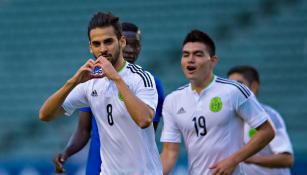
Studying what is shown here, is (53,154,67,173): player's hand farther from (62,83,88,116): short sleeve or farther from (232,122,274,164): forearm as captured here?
(232,122,274,164): forearm

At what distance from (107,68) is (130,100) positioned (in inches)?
9.5

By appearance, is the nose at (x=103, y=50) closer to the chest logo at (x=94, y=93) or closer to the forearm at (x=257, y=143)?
the chest logo at (x=94, y=93)

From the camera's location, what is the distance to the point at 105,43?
206 inches

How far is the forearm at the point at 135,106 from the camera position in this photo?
500cm

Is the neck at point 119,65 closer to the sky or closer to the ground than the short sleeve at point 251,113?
closer to the sky

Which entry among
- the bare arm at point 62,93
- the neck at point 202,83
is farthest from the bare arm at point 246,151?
the bare arm at point 62,93

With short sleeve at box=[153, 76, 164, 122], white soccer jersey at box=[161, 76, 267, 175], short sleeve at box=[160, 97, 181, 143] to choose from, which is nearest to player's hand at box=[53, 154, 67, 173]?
short sleeve at box=[153, 76, 164, 122]

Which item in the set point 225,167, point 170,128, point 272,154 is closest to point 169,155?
point 170,128

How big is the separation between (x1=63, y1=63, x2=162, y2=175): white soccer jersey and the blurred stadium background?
9.76m

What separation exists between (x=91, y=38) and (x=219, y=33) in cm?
1165

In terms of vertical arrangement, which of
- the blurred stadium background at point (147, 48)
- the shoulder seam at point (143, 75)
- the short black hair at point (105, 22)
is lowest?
the blurred stadium background at point (147, 48)

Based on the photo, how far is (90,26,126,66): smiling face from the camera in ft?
17.1

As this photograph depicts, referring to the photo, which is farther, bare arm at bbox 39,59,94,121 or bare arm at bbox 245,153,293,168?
bare arm at bbox 245,153,293,168

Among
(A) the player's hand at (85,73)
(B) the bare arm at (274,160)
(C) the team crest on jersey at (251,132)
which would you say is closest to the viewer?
(A) the player's hand at (85,73)
